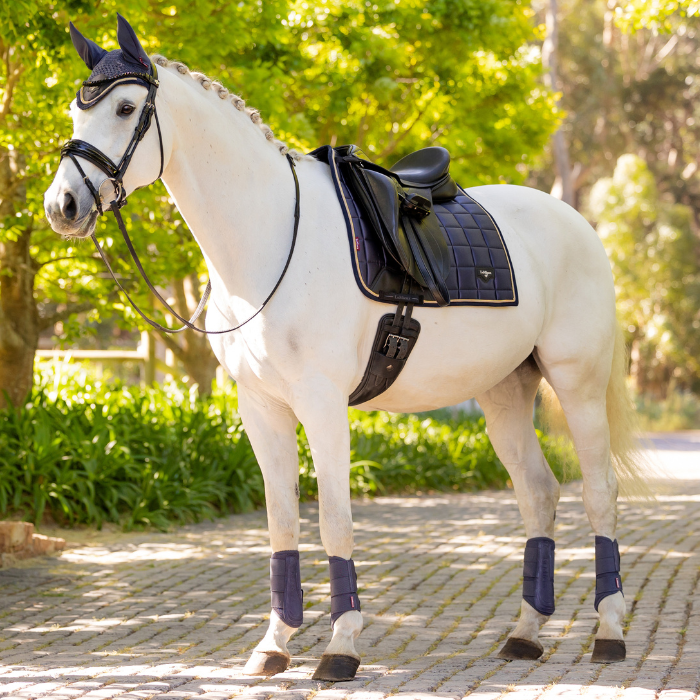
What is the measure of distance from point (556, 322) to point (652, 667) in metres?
1.54

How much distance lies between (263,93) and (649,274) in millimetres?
19869

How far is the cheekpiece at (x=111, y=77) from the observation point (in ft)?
9.55

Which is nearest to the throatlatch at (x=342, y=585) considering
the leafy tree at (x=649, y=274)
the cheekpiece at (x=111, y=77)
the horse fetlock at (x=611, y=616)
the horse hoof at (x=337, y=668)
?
the horse hoof at (x=337, y=668)

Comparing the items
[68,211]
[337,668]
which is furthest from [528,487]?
[68,211]

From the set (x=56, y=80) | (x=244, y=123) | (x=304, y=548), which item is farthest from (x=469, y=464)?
(x=244, y=123)

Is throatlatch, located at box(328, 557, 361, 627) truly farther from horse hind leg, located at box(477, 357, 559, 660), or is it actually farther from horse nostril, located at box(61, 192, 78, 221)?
horse nostril, located at box(61, 192, 78, 221)

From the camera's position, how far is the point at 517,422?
164 inches

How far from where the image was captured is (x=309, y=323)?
10.5 ft

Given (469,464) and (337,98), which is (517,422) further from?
(469,464)

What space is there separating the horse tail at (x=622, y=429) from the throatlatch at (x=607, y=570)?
0.48m

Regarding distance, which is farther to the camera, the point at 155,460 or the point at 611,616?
the point at 155,460

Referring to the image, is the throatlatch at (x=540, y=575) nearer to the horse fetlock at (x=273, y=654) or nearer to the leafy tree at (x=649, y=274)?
the horse fetlock at (x=273, y=654)

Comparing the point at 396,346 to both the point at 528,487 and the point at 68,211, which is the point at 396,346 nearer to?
the point at 528,487

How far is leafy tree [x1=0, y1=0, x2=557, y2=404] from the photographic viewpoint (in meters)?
6.14
